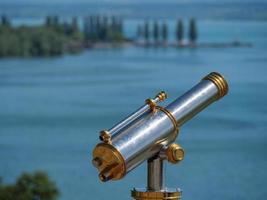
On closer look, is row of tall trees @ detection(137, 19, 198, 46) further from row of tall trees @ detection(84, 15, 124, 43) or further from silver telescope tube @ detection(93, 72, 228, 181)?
silver telescope tube @ detection(93, 72, 228, 181)

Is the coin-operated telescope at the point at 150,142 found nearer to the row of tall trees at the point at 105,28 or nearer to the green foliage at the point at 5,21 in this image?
the green foliage at the point at 5,21

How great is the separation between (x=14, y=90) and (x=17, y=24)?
373 inches

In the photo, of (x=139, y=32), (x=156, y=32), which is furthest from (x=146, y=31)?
(x=139, y=32)

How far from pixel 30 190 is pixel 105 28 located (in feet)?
115

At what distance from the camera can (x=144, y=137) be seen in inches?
68.5

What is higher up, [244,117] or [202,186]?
[244,117]

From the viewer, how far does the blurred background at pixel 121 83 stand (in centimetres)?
1302

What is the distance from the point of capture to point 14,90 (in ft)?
99.0

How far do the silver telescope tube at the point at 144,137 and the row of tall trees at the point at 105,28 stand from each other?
133 ft

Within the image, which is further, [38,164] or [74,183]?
[38,164]

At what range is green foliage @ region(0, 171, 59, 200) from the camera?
26.2 ft

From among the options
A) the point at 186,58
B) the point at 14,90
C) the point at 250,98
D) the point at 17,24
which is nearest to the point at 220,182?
the point at 250,98

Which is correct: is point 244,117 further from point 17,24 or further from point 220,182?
point 17,24

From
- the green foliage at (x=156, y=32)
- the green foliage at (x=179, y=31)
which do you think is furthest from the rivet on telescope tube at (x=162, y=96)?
the green foliage at (x=156, y=32)
